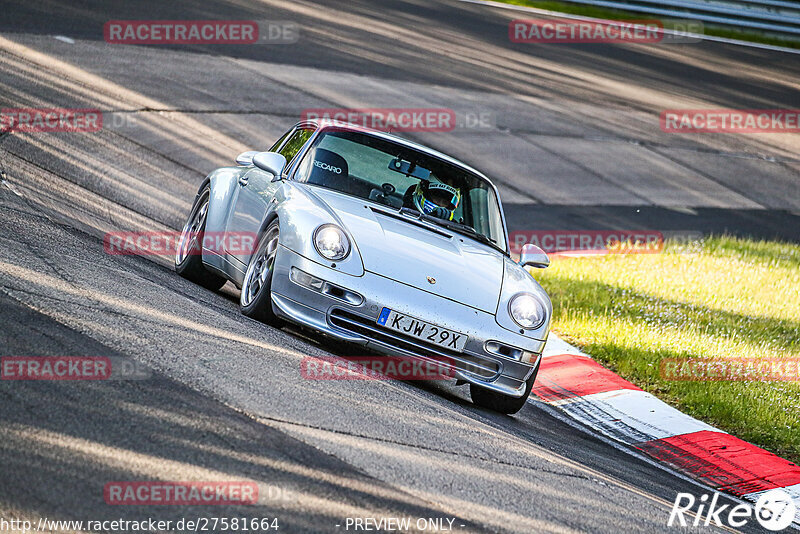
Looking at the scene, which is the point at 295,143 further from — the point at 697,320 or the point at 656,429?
the point at 697,320

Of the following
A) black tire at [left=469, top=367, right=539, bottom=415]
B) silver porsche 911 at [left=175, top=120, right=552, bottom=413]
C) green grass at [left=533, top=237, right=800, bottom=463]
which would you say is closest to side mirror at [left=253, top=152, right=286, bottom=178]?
silver porsche 911 at [left=175, top=120, right=552, bottom=413]

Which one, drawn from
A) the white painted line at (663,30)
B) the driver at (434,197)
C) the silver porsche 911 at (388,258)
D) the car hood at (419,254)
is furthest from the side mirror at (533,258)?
the white painted line at (663,30)

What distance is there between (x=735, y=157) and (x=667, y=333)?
37.4ft

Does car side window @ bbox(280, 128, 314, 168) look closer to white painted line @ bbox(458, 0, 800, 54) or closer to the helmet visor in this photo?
the helmet visor

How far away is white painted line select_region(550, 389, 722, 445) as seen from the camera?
23.2 ft

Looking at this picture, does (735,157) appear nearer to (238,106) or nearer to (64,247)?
(238,106)

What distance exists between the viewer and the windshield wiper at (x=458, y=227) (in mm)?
6969

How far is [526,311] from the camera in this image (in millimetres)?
6352

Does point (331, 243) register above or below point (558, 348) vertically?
above

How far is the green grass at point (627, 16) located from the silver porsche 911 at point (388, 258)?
2246 cm

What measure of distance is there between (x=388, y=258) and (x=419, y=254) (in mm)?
257

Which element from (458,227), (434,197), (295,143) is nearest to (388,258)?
(458,227)

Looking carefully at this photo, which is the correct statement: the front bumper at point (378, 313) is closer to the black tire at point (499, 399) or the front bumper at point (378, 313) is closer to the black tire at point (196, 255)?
the black tire at point (499, 399)

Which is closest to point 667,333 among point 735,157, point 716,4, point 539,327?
point 539,327
